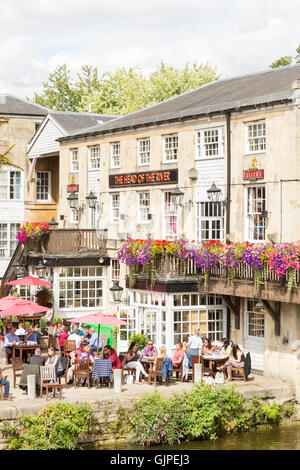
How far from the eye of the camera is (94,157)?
3647 centimetres

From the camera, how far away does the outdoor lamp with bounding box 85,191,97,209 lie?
1396 inches

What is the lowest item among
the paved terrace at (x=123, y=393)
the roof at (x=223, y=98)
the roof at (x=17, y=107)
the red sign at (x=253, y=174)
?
the paved terrace at (x=123, y=393)

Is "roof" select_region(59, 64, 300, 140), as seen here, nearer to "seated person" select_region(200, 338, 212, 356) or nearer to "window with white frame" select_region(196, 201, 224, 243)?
"window with white frame" select_region(196, 201, 224, 243)

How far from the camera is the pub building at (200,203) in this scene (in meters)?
25.6

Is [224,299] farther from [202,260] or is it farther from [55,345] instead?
[55,345]

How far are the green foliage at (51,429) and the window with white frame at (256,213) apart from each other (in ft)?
31.1

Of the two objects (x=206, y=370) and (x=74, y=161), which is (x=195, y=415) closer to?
(x=206, y=370)

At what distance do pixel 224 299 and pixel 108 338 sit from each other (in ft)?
17.3

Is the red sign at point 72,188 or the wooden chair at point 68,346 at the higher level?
the red sign at point 72,188

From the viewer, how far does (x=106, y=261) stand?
3469 centimetres

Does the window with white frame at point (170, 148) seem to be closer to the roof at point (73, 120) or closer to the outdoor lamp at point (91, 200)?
the outdoor lamp at point (91, 200)

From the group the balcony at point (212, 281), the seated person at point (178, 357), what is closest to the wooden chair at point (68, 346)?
the balcony at point (212, 281)
